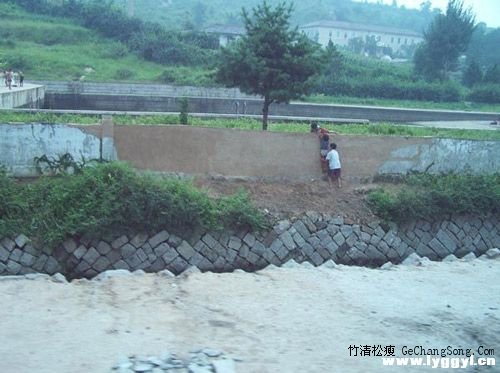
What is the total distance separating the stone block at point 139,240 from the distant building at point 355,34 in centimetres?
5765

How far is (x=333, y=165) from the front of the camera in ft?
40.3

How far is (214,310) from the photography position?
716 cm

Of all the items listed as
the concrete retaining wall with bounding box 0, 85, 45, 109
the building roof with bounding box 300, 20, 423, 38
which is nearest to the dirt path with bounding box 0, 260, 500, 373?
the concrete retaining wall with bounding box 0, 85, 45, 109

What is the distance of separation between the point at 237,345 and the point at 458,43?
4042cm

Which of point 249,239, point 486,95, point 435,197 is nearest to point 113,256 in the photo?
point 249,239

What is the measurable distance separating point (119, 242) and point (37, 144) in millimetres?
3065

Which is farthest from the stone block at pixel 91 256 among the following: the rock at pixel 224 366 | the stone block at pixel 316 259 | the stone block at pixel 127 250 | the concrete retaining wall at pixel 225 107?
the concrete retaining wall at pixel 225 107

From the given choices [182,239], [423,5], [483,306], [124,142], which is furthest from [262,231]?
[423,5]

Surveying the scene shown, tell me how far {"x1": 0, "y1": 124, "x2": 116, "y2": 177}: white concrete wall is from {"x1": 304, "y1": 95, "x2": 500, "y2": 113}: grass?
20820 mm

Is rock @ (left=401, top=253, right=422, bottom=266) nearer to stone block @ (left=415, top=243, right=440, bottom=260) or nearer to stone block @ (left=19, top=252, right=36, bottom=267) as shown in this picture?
stone block @ (left=415, top=243, right=440, bottom=260)

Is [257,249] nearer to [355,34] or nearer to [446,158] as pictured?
[446,158]

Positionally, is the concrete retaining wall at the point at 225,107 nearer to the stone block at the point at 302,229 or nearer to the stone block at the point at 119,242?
the stone block at the point at 302,229

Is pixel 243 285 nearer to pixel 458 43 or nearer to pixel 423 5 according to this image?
pixel 458 43

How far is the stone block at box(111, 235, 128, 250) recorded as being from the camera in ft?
32.7
